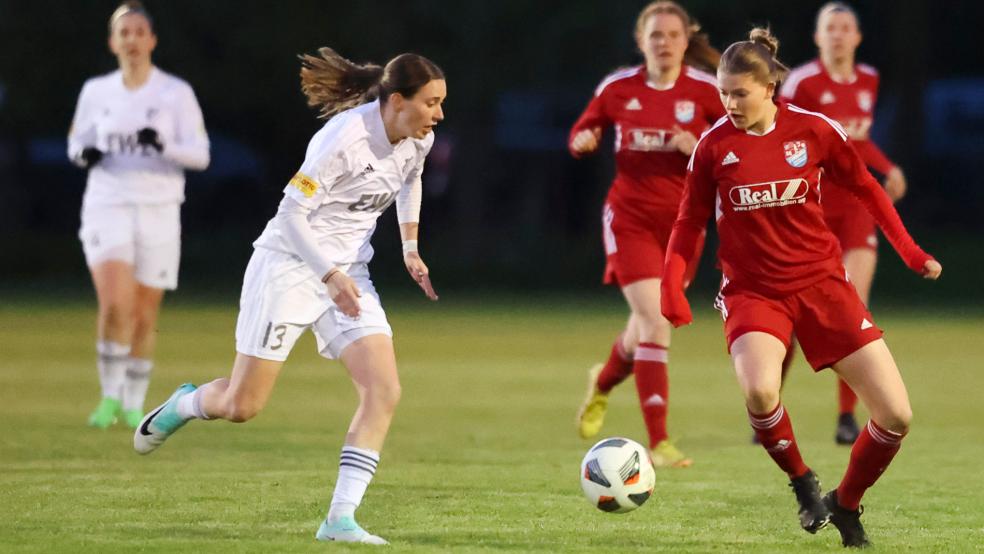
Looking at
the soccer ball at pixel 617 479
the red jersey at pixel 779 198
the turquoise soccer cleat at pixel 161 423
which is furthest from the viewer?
the turquoise soccer cleat at pixel 161 423

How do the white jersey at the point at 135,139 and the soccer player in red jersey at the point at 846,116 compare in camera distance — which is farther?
the white jersey at the point at 135,139

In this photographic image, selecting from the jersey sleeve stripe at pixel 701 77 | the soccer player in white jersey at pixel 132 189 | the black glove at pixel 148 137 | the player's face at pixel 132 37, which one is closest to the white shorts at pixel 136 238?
the soccer player in white jersey at pixel 132 189

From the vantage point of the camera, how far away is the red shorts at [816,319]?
283 inches

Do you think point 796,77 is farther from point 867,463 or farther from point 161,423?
point 161,423

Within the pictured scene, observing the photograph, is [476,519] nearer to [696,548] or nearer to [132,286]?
[696,548]

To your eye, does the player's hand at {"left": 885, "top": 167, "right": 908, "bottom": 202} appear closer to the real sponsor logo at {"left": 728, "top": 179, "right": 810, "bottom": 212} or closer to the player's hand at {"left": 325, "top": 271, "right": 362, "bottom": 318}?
the real sponsor logo at {"left": 728, "top": 179, "right": 810, "bottom": 212}

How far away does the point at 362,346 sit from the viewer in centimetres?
720

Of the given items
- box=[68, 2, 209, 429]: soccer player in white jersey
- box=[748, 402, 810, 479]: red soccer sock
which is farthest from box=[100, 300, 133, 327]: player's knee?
box=[748, 402, 810, 479]: red soccer sock

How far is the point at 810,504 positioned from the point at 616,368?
11.9 ft

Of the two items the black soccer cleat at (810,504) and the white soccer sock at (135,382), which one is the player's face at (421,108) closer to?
the black soccer cleat at (810,504)

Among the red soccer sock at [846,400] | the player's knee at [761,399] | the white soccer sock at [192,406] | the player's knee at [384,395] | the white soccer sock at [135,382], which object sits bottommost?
the white soccer sock at [135,382]

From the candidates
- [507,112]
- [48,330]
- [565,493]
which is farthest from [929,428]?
[507,112]

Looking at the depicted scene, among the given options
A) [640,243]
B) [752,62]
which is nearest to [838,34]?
[640,243]

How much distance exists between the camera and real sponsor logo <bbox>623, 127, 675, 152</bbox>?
10.1 m
